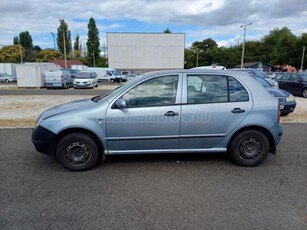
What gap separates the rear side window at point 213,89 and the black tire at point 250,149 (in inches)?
26.8

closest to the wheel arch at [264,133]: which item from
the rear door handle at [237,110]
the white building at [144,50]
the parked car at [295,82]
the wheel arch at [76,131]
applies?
the rear door handle at [237,110]

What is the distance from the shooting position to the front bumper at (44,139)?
3957mm

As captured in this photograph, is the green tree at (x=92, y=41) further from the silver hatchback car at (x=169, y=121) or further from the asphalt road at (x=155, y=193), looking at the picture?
the silver hatchback car at (x=169, y=121)

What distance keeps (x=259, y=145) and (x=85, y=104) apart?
10.2 feet

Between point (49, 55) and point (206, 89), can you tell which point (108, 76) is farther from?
point (49, 55)

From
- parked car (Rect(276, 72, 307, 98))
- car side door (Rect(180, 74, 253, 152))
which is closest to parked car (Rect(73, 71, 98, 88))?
parked car (Rect(276, 72, 307, 98))

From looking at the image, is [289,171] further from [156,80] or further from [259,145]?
[156,80]

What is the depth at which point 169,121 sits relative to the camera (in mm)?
4020

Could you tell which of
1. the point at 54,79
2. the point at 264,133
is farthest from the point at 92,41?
the point at 264,133

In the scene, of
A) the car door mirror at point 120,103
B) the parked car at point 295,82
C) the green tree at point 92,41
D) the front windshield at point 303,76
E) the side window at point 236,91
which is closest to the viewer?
the car door mirror at point 120,103

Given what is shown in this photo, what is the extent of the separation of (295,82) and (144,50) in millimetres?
44704

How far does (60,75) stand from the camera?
21469 mm

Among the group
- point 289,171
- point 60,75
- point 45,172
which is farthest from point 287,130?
point 60,75

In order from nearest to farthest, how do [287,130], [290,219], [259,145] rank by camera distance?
[290,219] < [259,145] < [287,130]
